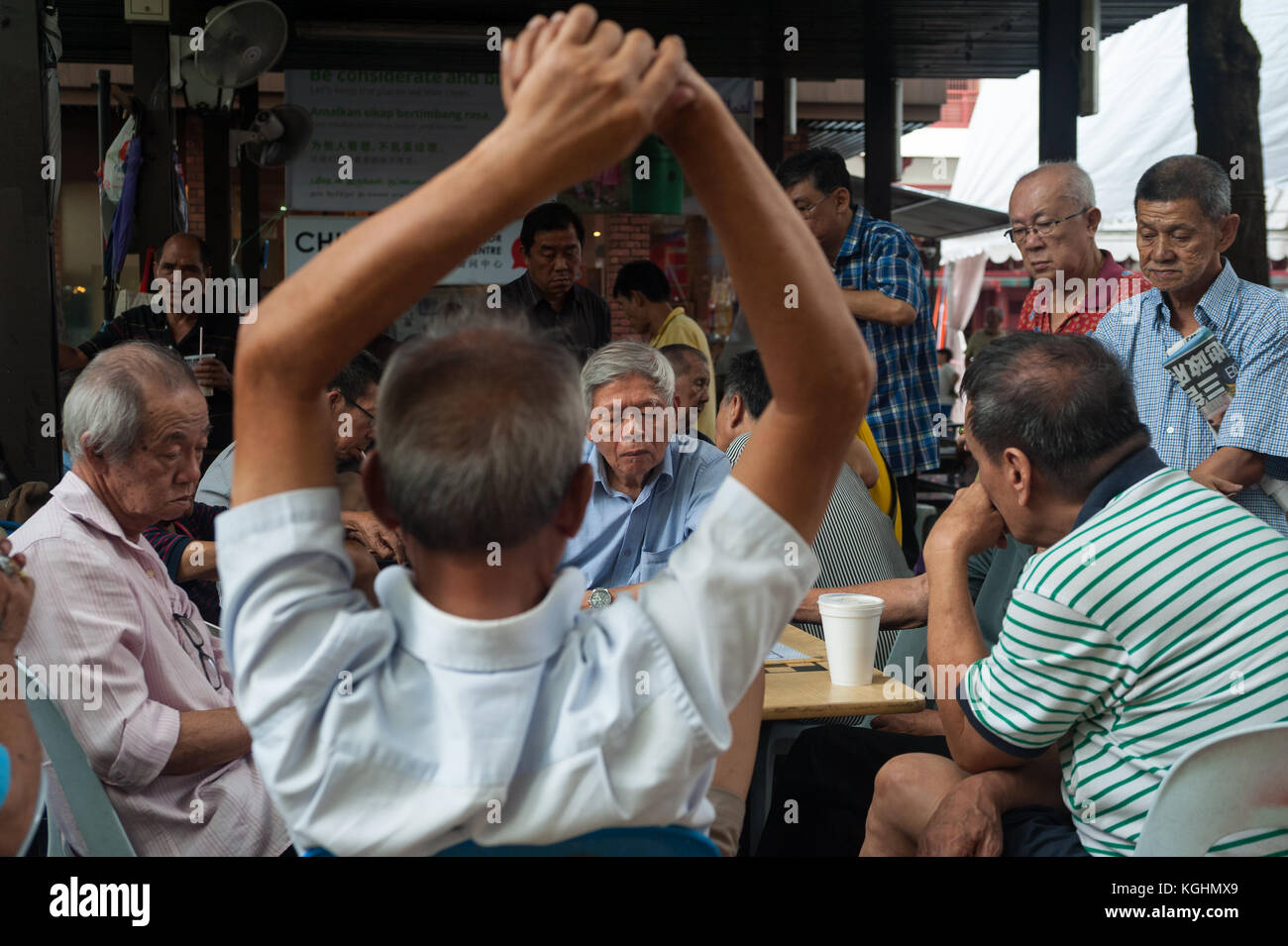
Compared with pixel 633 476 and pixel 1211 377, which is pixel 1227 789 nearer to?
pixel 633 476

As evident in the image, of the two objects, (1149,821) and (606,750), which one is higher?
(606,750)

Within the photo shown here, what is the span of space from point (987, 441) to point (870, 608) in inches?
22.8

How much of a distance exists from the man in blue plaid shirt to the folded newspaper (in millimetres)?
1261

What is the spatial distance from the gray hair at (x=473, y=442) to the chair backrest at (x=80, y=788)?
1227 mm

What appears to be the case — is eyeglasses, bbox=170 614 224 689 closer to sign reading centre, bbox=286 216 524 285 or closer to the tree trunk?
the tree trunk

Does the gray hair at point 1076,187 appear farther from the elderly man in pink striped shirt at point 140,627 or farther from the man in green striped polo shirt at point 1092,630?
the elderly man in pink striped shirt at point 140,627

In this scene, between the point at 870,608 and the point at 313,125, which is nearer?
the point at 870,608

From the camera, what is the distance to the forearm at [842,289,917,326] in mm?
4398
